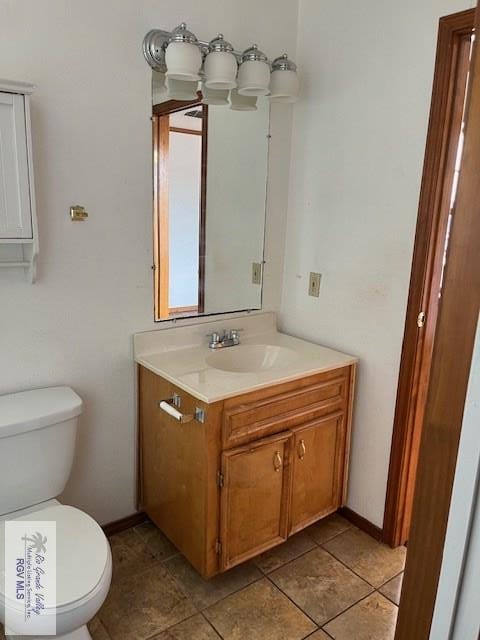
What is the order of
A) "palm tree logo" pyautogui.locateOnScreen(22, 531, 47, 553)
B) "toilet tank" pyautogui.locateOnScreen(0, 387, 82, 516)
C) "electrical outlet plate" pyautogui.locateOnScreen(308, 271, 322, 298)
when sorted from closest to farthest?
"palm tree logo" pyautogui.locateOnScreen(22, 531, 47, 553) < "toilet tank" pyautogui.locateOnScreen(0, 387, 82, 516) < "electrical outlet plate" pyautogui.locateOnScreen(308, 271, 322, 298)

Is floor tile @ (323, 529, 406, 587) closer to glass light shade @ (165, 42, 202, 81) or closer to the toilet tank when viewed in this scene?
the toilet tank

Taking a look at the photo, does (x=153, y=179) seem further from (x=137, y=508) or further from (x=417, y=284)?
(x=137, y=508)

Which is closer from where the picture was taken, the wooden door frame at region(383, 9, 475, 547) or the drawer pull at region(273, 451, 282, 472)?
the wooden door frame at region(383, 9, 475, 547)

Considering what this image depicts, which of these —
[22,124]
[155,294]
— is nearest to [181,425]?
[155,294]

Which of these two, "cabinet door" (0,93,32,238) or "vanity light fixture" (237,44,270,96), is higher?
"vanity light fixture" (237,44,270,96)

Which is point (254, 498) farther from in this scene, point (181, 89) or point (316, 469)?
point (181, 89)

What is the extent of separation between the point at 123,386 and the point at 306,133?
4.75 feet

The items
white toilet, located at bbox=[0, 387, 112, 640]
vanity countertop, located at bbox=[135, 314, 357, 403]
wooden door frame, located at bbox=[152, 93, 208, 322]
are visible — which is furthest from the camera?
wooden door frame, located at bbox=[152, 93, 208, 322]

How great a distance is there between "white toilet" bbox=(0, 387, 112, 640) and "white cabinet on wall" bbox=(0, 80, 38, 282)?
1.84ft

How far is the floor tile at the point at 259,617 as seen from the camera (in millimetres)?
1716

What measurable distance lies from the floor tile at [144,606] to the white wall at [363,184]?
93 centimetres

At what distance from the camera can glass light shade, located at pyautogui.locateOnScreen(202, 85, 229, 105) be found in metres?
2.06

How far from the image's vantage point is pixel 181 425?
1.84 m

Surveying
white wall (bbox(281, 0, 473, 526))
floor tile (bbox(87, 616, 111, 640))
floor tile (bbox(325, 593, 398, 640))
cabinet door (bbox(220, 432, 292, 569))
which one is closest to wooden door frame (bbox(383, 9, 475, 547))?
white wall (bbox(281, 0, 473, 526))
